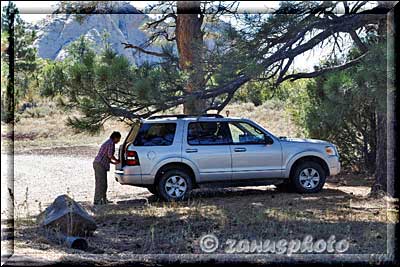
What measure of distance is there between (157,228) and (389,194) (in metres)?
4.78

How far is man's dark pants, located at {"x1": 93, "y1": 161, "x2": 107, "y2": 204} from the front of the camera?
1122cm

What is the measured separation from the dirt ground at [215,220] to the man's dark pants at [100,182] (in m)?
0.27

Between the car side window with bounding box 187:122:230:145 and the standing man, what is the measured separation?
4.60ft

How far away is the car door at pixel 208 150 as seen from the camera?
1135 centimetres

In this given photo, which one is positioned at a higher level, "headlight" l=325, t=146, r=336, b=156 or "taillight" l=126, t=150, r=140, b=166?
"headlight" l=325, t=146, r=336, b=156

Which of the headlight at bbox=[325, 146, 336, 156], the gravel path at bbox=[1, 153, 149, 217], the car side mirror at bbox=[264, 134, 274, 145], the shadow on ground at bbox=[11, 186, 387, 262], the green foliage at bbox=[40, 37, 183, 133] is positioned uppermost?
the green foliage at bbox=[40, 37, 183, 133]

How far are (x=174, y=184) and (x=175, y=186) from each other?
0.04 meters

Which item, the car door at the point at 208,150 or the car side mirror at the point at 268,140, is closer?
the car door at the point at 208,150

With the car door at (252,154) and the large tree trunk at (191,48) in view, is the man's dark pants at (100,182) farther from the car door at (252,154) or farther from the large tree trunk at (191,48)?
the car door at (252,154)

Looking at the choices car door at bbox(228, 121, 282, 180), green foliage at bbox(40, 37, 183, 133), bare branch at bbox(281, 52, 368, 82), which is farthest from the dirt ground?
bare branch at bbox(281, 52, 368, 82)

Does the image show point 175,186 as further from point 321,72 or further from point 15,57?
point 15,57

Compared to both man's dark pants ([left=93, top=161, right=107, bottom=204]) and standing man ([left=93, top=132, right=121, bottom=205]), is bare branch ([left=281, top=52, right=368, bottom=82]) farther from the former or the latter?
man's dark pants ([left=93, top=161, right=107, bottom=204])

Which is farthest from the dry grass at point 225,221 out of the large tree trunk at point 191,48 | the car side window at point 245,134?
the large tree trunk at point 191,48

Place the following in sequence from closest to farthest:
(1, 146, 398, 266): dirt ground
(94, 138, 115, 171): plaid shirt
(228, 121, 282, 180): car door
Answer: (1, 146, 398, 266): dirt ground
(94, 138, 115, 171): plaid shirt
(228, 121, 282, 180): car door
